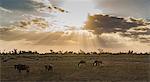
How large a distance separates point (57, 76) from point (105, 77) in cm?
245

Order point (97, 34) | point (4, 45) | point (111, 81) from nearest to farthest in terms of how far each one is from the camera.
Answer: point (111, 81) < point (97, 34) < point (4, 45)

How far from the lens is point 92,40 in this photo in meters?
22.1

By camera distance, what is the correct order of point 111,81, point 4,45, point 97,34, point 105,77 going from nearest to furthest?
point 111,81 → point 105,77 → point 97,34 → point 4,45

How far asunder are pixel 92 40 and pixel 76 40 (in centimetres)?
118

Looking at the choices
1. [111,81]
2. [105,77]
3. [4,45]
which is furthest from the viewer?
[4,45]

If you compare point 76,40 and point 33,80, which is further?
point 76,40

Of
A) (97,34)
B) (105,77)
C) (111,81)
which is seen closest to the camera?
(111,81)

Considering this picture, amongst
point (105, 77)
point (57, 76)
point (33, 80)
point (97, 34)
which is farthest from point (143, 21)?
point (33, 80)

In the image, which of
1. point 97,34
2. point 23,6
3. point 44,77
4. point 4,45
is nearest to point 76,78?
point 44,77

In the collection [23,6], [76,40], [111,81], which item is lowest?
[111,81]

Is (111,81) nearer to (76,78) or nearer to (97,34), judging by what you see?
(76,78)

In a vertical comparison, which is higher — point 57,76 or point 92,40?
point 92,40

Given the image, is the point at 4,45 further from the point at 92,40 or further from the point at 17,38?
the point at 92,40

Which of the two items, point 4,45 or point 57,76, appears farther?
point 4,45
